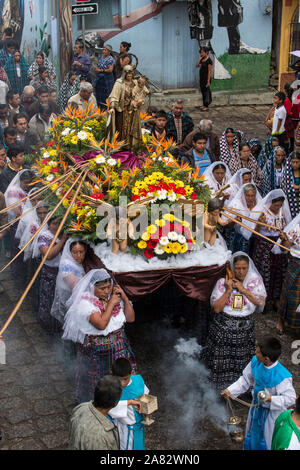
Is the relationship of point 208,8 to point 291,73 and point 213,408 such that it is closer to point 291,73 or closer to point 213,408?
point 291,73

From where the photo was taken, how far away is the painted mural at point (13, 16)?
Answer: 55.7ft

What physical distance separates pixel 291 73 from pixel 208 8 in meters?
2.87

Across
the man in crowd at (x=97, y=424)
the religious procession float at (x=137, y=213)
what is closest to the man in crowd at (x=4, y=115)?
the religious procession float at (x=137, y=213)

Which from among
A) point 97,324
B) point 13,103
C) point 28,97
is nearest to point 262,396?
point 97,324

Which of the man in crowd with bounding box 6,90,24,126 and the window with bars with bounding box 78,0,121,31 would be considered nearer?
the man in crowd with bounding box 6,90,24,126

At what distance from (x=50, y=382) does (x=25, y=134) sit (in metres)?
5.00

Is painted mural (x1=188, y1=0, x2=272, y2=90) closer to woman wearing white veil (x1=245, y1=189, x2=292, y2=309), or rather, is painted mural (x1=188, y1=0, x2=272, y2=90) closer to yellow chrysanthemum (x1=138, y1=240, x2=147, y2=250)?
woman wearing white veil (x1=245, y1=189, x2=292, y2=309)

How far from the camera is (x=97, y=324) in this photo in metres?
5.79

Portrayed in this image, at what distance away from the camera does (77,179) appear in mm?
6875

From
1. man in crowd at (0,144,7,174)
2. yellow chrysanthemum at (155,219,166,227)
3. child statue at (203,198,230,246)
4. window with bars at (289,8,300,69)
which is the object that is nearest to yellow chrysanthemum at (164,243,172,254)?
yellow chrysanthemum at (155,219,166,227)

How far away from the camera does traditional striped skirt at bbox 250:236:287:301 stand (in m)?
8.16

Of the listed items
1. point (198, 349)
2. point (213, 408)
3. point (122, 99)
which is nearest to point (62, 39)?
point (122, 99)

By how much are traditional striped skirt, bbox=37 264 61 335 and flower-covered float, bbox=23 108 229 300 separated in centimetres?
74

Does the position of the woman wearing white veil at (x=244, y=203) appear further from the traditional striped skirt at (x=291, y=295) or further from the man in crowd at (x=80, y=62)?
the man in crowd at (x=80, y=62)
